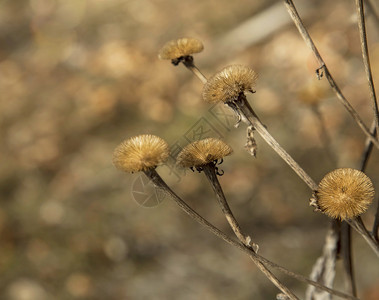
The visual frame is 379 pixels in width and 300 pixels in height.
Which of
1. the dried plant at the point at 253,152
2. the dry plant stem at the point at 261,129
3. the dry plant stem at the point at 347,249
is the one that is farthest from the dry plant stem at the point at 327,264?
the dry plant stem at the point at 261,129

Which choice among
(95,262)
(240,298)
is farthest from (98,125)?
(240,298)

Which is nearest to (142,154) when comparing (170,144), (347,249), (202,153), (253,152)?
(202,153)

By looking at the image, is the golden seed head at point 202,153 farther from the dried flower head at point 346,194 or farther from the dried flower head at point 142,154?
the dried flower head at point 346,194

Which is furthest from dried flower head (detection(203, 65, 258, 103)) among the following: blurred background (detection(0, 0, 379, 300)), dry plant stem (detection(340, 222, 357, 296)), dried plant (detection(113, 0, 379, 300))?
blurred background (detection(0, 0, 379, 300))

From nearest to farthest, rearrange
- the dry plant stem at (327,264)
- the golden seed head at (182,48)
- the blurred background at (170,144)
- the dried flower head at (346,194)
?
the dried flower head at (346,194)
the golden seed head at (182,48)
the dry plant stem at (327,264)
the blurred background at (170,144)

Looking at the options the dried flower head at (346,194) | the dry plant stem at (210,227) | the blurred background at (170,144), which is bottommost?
the dry plant stem at (210,227)

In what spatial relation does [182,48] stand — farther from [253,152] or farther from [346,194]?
[346,194]

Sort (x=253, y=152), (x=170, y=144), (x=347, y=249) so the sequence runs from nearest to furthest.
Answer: (x=253, y=152)
(x=347, y=249)
(x=170, y=144)

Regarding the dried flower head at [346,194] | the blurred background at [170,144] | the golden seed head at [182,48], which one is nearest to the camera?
the dried flower head at [346,194]
